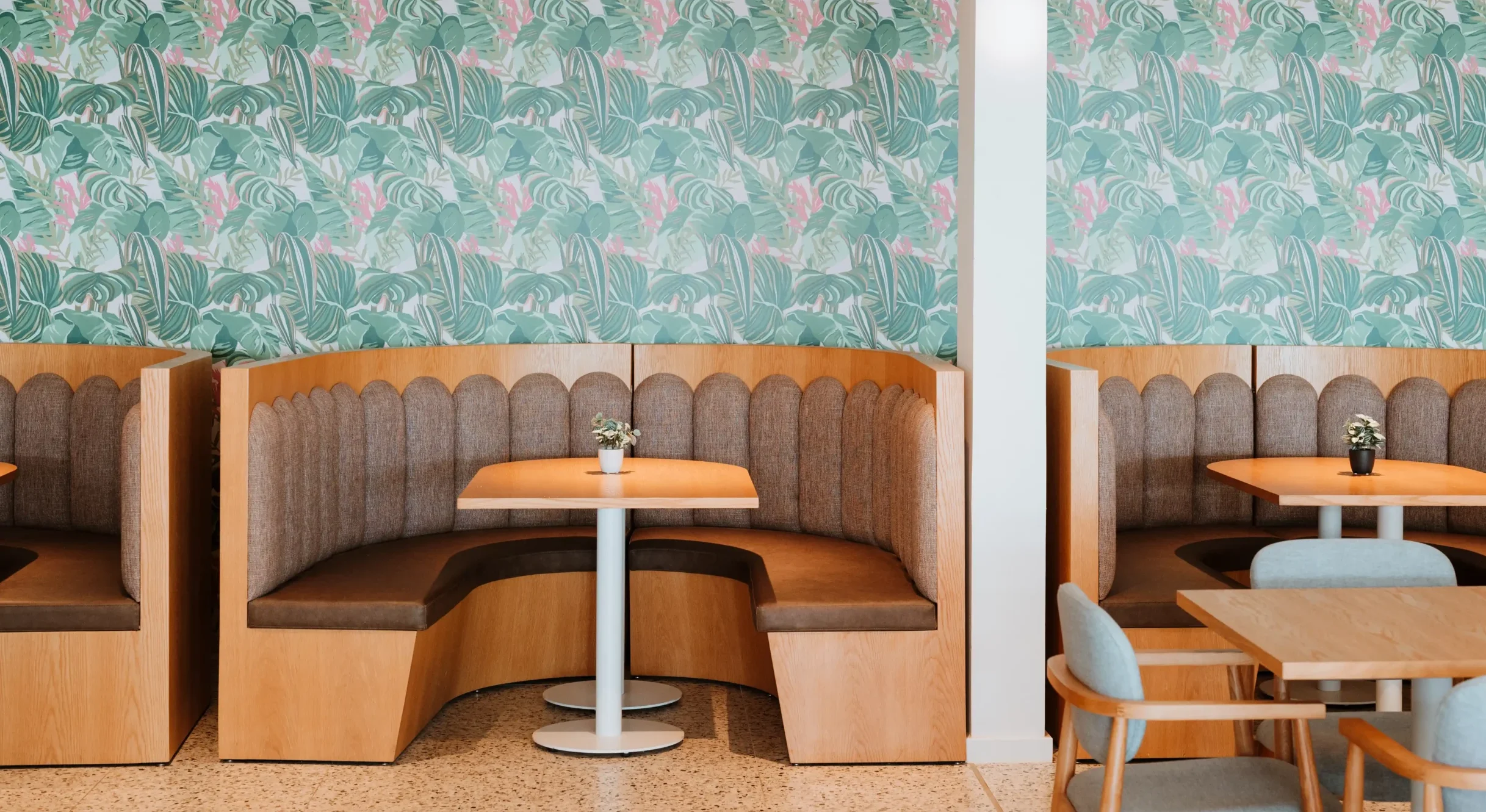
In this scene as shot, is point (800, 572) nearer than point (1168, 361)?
Yes

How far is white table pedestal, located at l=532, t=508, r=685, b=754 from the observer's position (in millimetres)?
3828

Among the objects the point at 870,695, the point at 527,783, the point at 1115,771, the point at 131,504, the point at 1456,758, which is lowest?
the point at 527,783

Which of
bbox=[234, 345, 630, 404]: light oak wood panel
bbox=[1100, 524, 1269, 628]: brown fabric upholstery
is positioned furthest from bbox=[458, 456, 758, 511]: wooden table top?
bbox=[1100, 524, 1269, 628]: brown fabric upholstery

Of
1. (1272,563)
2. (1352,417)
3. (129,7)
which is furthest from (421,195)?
(1352,417)

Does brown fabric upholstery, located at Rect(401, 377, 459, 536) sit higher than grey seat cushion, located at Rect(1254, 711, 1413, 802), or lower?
higher

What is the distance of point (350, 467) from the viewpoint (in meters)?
4.41

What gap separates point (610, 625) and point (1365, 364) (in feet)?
10.6

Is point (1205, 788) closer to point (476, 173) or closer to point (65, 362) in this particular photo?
point (476, 173)

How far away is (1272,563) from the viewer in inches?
113

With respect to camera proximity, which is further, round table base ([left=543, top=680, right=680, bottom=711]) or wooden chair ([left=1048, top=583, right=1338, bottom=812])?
round table base ([left=543, top=680, right=680, bottom=711])

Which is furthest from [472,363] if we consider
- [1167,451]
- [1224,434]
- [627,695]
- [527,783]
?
[1224,434]

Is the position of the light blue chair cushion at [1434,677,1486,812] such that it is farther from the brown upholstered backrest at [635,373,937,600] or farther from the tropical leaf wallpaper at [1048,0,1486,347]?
the tropical leaf wallpaper at [1048,0,1486,347]

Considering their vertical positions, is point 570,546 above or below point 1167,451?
Answer: below

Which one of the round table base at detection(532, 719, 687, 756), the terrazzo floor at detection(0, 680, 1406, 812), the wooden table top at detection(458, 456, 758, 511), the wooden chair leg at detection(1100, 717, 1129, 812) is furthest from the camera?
the round table base at detection(532, 719, 687, 756)
